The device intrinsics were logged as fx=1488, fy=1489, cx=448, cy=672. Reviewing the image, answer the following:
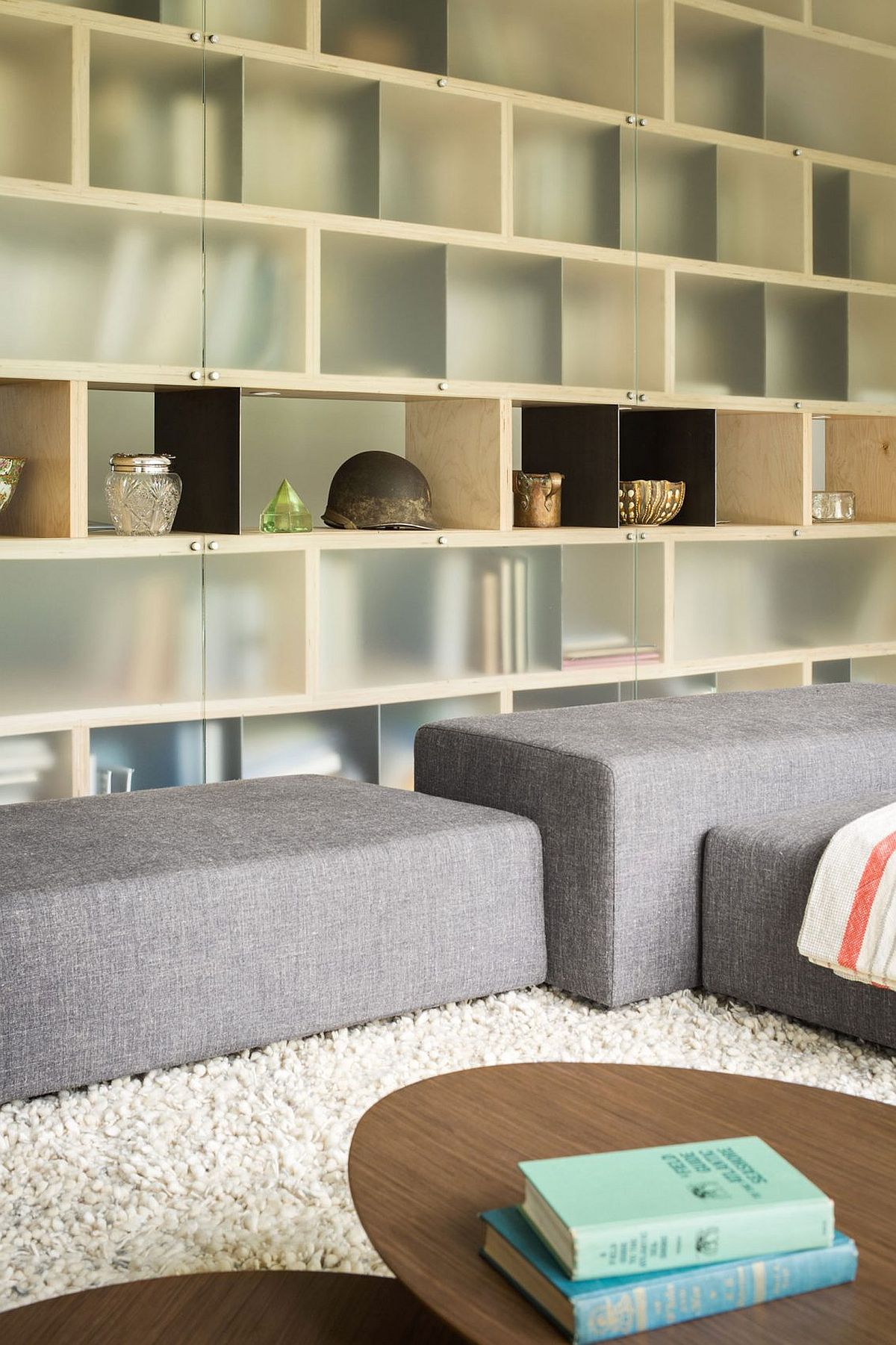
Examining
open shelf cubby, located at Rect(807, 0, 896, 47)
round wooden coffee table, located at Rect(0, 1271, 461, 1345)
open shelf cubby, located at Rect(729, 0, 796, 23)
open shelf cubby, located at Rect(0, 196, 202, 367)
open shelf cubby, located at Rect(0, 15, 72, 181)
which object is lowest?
round wooden coffee table, located at Rect(0, 1271, 461, 1345)

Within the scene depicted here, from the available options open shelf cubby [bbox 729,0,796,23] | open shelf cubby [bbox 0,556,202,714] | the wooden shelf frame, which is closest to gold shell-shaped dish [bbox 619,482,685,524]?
the wooden shelf frame

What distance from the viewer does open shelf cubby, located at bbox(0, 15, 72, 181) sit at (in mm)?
3271

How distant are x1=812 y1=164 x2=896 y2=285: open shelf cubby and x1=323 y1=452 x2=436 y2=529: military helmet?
1.68m

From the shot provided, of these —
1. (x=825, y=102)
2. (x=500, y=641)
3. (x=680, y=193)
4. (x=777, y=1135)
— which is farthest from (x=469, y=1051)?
(x=825, y=102)

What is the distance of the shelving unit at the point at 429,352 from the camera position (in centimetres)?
338

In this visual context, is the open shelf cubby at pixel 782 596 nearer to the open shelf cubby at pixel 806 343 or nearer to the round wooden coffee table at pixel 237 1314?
the open shelf cubby at pixel 806 343

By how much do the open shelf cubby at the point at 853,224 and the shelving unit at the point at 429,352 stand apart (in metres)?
0.02

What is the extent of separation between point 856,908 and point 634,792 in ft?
1.42

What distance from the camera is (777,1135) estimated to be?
4.15 ft

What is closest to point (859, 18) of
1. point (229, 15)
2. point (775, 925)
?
point (229, 15)

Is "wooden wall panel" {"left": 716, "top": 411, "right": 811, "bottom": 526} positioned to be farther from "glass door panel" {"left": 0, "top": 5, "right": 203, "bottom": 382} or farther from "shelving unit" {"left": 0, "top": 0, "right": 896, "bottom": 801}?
"glass door panel" {"left": 0, "top": 5, "right": 203, "bottom": 382}

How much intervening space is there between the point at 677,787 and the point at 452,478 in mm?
1811

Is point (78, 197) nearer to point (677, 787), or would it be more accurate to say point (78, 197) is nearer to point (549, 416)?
point (549, 416)

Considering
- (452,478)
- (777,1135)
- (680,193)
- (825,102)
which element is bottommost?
(777,1135)
